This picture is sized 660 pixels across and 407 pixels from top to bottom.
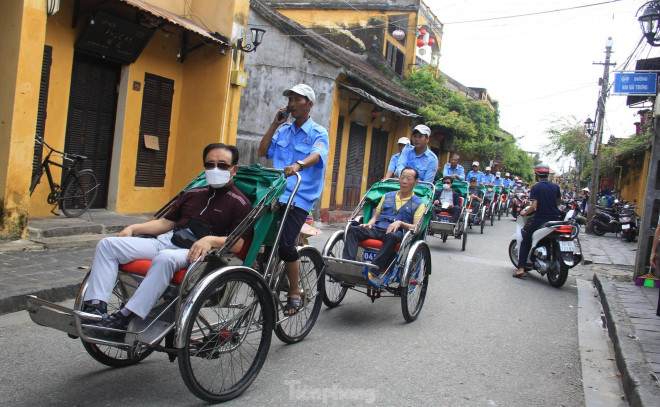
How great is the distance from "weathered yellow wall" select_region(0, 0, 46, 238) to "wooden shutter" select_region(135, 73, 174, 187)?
9.92 feet

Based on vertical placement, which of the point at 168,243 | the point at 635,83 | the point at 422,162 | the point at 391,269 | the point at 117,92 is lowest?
the point at 391,269

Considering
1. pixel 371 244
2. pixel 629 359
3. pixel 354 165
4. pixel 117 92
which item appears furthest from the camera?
pixel 354 165

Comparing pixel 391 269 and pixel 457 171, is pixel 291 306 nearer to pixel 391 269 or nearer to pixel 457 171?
pixel 391 269

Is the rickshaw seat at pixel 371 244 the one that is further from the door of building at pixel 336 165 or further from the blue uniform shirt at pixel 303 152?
the door of building at pixel 336 165

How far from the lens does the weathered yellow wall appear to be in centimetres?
677

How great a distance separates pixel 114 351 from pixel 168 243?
89cm

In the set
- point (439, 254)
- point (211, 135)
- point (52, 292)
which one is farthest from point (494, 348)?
point (211, 135)

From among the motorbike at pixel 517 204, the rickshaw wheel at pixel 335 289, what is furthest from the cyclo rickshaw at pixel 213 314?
the motorbike at pixel 517 204

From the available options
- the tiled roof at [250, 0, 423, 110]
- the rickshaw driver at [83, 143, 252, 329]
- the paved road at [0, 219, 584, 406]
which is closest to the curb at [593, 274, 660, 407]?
the paved road at [0, 219, 584, 406]

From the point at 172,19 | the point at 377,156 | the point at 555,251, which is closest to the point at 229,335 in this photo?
the point at 555,251

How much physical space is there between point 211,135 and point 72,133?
255cm

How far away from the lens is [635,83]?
8828mm

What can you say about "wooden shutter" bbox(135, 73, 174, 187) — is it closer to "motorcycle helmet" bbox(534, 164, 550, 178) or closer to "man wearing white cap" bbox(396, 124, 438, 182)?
"man wearing white cap" bbox(396, 124, 438, 182)

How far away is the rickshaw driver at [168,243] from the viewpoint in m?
3.05
